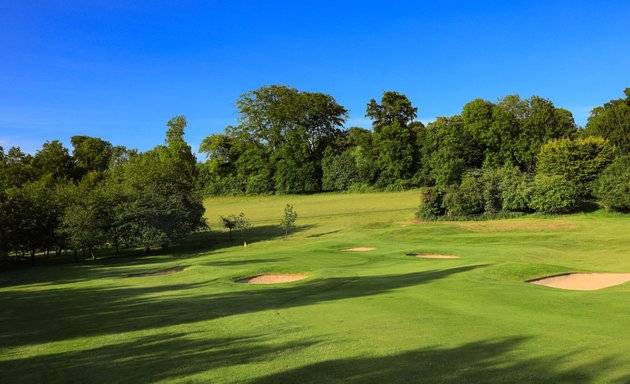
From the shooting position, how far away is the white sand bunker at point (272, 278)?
20.1 m

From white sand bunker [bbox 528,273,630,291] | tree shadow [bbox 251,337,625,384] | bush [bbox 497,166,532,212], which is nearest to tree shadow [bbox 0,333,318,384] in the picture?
tree shadow [bbox 251,337,625,384]

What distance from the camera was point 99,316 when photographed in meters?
12.8

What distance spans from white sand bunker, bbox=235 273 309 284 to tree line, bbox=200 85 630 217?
2999 centimetres

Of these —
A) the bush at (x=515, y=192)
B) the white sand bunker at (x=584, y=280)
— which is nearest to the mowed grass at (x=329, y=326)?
the white sand bunker at (x=584, y=280)

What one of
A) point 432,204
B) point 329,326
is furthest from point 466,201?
point 329,326

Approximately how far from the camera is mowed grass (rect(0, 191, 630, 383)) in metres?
7.06

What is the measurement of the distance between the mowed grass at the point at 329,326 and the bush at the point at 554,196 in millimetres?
19046

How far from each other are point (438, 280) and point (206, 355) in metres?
10.7

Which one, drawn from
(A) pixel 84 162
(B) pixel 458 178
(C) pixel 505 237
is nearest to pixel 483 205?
(C) pixel 505 237

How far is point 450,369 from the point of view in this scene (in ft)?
22.4

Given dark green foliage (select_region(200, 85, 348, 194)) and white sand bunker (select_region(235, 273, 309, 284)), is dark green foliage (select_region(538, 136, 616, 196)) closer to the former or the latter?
white sand bunker (select_region(235, 273, 309, 284))

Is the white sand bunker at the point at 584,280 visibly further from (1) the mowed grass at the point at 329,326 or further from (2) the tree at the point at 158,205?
(2) the tree at the point at 158,205

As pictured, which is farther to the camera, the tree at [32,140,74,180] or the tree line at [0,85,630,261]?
the tree at [32,140,74,180]

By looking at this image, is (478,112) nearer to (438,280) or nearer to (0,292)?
(438,280)
